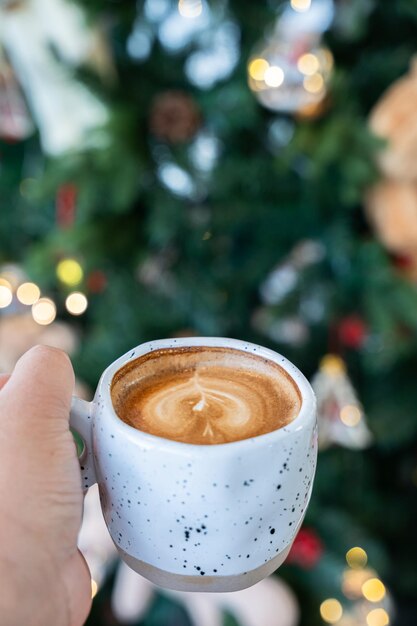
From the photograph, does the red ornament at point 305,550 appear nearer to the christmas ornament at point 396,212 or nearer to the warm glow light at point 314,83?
the christmas ornament at point 396,212

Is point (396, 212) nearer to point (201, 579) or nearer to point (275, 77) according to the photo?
point (275, 77)

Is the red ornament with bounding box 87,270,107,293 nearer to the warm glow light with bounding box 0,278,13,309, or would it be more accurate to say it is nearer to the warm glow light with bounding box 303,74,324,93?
the warm glow light with bounding box 0,278,13,309

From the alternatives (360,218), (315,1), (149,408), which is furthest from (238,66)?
(149,408)

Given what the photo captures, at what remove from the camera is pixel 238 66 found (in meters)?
0.92

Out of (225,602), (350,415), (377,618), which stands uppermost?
(350,415)

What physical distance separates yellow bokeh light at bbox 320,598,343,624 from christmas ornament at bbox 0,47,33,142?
3.23 feet

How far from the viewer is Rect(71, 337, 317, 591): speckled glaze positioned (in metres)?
0.41

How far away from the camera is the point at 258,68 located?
85 centimetres

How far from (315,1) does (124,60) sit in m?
0.30

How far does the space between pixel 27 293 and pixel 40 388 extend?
0.77 meters

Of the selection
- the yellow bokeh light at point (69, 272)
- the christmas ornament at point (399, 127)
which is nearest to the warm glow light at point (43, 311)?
the yellow bokeh light at point (69, 272)

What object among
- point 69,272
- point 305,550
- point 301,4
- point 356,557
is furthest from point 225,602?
point 301,4

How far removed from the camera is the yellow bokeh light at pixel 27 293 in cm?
114

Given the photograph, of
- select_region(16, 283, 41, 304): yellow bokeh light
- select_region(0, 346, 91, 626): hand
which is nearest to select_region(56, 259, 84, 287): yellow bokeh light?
select_region(16, 283, 41, 304): yellow bokeh light
